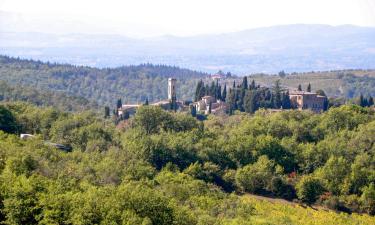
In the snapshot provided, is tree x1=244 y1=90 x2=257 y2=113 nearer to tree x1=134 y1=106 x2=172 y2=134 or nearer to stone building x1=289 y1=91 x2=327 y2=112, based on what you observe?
stone building x1=289 y1=91 x2=327 y2=112

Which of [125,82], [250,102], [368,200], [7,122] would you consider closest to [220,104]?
[250,102]

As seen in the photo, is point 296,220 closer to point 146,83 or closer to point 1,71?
point 1,71

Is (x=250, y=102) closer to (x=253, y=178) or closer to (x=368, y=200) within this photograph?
(x=253, y=178)

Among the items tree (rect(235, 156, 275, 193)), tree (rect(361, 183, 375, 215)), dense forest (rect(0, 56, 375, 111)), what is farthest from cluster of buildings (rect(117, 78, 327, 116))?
dense forest (rect(0, 56, 375, 111))

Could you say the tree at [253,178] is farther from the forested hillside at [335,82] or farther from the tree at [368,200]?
the forested hillside at [335,82]

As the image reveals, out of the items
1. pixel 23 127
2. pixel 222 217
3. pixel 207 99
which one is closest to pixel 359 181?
pixel 222 217

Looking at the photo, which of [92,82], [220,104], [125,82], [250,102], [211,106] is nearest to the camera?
[250,102]
